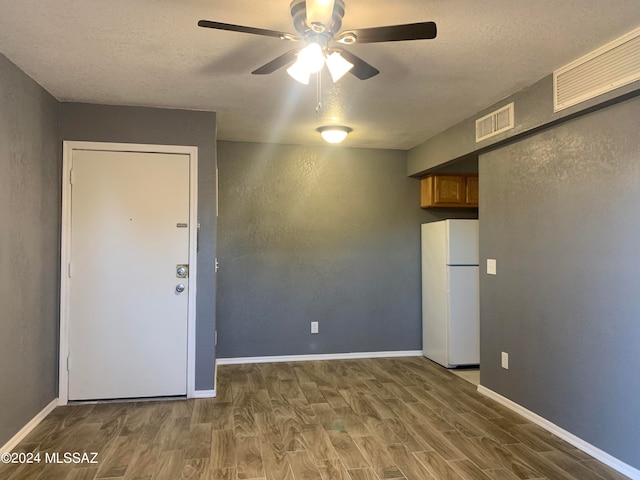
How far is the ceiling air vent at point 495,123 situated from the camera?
10.1 feet

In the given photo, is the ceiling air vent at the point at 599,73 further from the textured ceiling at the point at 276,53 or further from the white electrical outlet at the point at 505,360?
the white electrical outlet at the point at 505,360

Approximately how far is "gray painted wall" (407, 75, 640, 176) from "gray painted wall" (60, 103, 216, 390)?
86.3 inches

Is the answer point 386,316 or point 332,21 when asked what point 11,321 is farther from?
point 386,316

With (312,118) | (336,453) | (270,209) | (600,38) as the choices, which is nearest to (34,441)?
(336,453)

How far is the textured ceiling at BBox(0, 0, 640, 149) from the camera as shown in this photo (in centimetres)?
198

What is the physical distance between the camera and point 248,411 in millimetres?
3129

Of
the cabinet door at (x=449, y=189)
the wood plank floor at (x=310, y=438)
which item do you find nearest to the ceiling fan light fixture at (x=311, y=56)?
the wood plank floor at (x=310, y=438)

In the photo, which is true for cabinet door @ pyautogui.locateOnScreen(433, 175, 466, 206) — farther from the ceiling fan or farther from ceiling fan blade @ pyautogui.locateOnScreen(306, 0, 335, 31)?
ceiling fan blade @ pyautogui.locateOnScreen(306, 0, 335, 31)

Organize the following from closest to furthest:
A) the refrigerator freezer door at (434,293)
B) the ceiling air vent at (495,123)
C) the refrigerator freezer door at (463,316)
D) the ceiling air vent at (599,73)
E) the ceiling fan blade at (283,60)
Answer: the ceiling fan blade at (283,60) → the ceiling air vent at (599,73) → the ceiling air vent at (495,123) → the refrigerator freezer door at (463,316) → the refrigerator freezer door at (434,293)

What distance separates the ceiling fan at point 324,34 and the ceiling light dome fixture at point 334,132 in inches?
71.2

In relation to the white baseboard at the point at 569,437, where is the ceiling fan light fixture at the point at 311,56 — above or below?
above

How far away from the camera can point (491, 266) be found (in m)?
3.45

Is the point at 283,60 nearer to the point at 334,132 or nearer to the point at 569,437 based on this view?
the point at 334,132

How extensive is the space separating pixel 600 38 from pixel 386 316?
3314 mm
